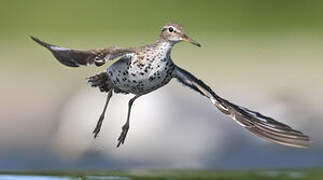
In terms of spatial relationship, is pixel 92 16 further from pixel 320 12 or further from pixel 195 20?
pixel 320 12

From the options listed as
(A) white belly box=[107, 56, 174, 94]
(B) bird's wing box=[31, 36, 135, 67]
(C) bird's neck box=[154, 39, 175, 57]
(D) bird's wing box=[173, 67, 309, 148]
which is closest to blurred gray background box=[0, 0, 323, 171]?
(D) bird's wing box=[173, 67, 309, 148]

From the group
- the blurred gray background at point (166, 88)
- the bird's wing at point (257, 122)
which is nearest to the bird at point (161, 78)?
the bird's wing at point (257, 122)

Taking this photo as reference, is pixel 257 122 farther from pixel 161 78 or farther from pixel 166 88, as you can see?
pixel 166 88

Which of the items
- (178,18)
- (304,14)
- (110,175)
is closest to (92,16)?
(178,18)

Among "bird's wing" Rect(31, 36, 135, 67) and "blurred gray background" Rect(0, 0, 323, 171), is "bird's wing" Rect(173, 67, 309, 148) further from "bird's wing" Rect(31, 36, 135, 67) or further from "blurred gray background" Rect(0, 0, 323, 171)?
"blurred gray background" Rect(0, 0, 323, 171)

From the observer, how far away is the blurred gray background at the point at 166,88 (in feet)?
43.8

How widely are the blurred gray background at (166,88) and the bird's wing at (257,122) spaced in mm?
2715

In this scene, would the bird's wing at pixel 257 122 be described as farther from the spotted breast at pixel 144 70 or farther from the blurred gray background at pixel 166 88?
the blurred gray background at pixel 166 88

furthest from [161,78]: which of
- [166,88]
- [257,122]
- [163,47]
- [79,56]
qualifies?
[166,88]

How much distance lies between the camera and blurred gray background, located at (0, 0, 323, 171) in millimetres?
13359

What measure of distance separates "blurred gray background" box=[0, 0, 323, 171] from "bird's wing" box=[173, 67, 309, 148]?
2.71m

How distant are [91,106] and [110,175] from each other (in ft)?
11.7

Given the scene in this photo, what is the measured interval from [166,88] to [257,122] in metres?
6.02

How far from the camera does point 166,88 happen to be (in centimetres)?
1541
